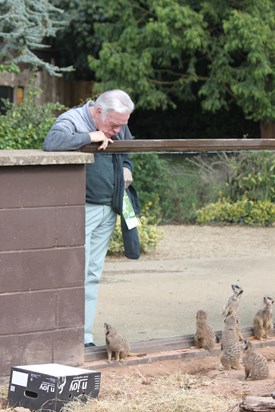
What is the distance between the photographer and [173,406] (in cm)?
629

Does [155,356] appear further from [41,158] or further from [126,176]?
[41,158]

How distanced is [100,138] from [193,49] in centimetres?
1733

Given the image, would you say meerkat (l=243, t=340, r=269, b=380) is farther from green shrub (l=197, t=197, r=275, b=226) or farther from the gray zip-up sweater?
green shrub (l=197, t=197, r=275, b=226)

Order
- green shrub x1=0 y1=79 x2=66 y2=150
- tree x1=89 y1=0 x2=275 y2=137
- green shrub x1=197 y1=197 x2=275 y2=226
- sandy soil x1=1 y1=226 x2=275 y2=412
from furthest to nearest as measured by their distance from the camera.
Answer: tree x1=89 y1=0 x2=275 y2=137 → green shrub x1=0 y1=79 x2=66 y2=150 → green shrub x1=197 y1=197 x2=275 y2=226 → sandy soil x1=1 y1=226 x2=275 y2=412

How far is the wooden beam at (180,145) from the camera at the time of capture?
776 centimetres

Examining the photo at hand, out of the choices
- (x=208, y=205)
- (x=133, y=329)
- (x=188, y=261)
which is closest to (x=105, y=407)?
(x=133, y=329)

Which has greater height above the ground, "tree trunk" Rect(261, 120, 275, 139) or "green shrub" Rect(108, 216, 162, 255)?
"tree trunk" Rect(261, 120, 275, 139)

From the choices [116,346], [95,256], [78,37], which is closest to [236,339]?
[116,346]

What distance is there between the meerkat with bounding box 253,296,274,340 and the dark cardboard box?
6.92 feet

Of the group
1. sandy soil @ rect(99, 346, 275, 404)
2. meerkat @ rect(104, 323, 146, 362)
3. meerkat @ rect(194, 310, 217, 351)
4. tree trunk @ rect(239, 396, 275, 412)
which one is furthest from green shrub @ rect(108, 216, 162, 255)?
tree trunk @ rect(239, 396, 275, 412)

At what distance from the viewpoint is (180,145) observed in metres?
8.08

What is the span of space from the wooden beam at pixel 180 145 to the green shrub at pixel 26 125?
18.4 ft

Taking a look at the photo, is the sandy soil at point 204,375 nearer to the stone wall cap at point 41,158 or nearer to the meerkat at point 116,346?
the meerkat at point 116,346

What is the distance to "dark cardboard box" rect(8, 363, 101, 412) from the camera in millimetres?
6473
